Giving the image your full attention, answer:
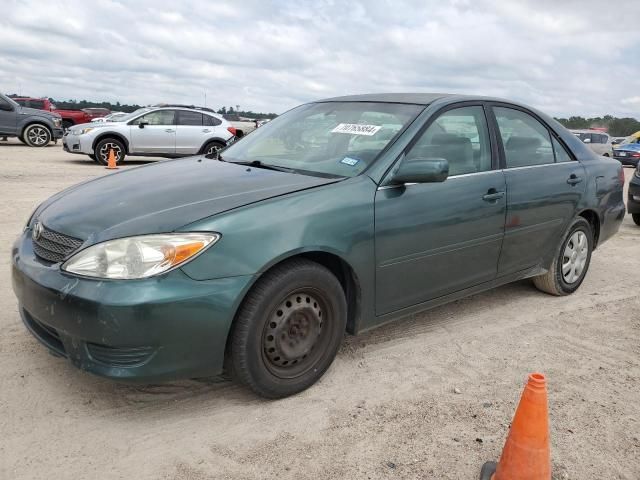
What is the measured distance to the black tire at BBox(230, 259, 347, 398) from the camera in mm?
2852

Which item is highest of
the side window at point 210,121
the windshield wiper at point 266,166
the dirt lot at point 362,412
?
the side window at point 210,121

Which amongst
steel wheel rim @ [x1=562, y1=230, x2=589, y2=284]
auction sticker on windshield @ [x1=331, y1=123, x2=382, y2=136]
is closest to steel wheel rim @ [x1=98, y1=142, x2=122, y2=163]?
auction sticker on windshield @ [x1=331, y1=123, x2=382, y2=136]

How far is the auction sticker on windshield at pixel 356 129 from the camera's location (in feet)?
12.2

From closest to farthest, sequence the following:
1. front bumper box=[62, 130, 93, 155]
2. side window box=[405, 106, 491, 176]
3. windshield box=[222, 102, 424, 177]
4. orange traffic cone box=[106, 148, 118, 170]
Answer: windshield box=[222, 102, 424, 177], side window box=[405, 106, 491, 176], orange traffic cone box=[106, 148, 118, 170], front bumper box=[62, 130, 93, 155]

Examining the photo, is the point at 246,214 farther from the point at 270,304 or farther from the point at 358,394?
the point at 358,394

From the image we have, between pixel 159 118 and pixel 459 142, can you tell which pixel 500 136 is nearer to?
pixel 459 142

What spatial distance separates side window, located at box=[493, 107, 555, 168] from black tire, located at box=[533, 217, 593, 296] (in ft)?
2.24

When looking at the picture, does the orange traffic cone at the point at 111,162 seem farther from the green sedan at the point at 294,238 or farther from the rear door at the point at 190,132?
the green sedan at the point at 294,238

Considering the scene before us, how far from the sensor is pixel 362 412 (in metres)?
3.02

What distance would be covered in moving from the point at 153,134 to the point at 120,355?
13174mm

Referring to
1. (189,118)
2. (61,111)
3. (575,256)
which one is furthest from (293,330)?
(61,111)

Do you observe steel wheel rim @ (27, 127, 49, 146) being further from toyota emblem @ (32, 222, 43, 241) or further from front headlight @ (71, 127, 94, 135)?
toyota emblem @ (32, 222, 43, 241)

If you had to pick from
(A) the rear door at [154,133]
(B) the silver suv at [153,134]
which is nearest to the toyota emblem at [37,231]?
(B) the silver suv at [153,134]

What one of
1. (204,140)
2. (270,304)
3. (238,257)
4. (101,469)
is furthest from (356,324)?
(204,140)
